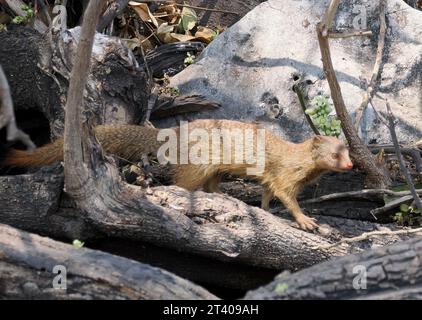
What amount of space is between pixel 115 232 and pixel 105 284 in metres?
0.82

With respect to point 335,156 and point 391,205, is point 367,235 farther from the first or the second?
point 335,156

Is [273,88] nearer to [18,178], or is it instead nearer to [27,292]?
[18,178]

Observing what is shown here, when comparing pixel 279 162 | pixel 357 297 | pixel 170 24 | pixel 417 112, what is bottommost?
pixel 357 297

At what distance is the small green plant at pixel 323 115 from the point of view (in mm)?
3666

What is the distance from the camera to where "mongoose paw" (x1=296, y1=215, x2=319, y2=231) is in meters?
3.56

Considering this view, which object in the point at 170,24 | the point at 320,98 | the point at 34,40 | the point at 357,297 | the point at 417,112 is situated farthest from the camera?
the point at 170,24

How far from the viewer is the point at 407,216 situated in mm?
3740

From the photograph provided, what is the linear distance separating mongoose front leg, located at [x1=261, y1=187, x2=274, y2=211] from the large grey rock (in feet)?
1.84

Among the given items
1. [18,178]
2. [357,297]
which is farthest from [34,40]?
[357,297]

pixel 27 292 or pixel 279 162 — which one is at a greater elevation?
pixel 279 162

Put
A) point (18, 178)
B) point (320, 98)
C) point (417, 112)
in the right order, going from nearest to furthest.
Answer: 1. point (18, 178)
2. point (320, 98)
3. point (417, 112)

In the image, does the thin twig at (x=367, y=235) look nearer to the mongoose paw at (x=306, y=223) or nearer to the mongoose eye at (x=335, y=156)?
the mongoose paw at (x=306, y=223)

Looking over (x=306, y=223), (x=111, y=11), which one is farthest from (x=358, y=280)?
(x=111, y=11)

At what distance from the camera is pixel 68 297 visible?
93.3 inches
